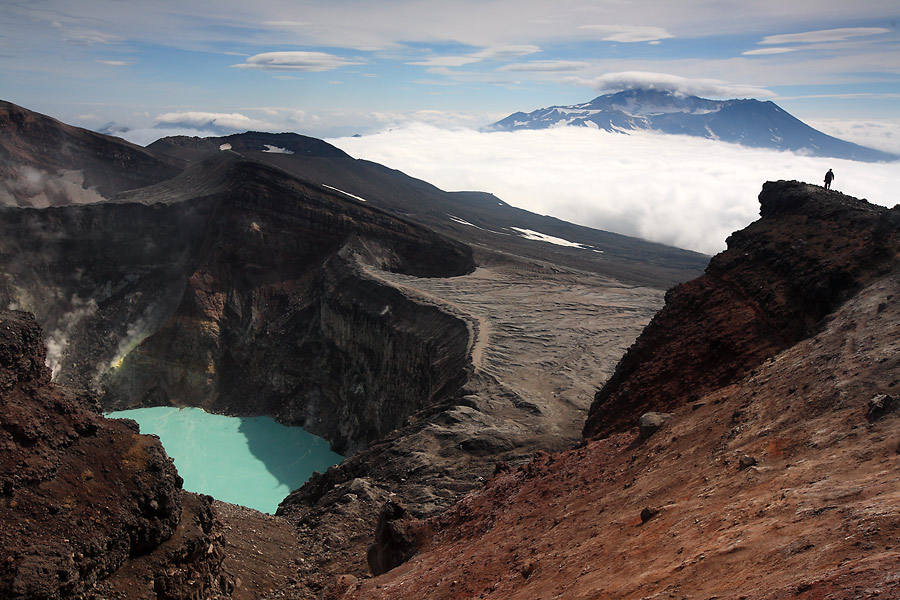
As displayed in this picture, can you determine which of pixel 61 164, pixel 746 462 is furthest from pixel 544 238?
pixel 746 462

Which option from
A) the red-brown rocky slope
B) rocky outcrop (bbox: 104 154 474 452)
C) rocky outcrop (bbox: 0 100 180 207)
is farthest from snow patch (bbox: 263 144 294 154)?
the red-brown rocky slope

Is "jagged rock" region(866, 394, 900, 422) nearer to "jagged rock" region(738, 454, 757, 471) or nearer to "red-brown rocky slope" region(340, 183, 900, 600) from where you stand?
"red-brown rocky slope" region(340, 183, 900, 600)

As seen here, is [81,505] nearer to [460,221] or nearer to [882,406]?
[882,406]

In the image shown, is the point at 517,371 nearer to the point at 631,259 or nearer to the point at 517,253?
the point at 517,253

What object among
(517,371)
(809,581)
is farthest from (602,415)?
(809,581)

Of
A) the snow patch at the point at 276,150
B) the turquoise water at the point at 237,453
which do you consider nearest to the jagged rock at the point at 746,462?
the turquoise water at the point at 237,453

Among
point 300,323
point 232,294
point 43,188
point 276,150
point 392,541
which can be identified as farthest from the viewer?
point 276,150

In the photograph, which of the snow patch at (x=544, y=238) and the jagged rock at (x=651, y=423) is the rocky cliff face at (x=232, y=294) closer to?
the jagged rock at (x=651, y=423)
